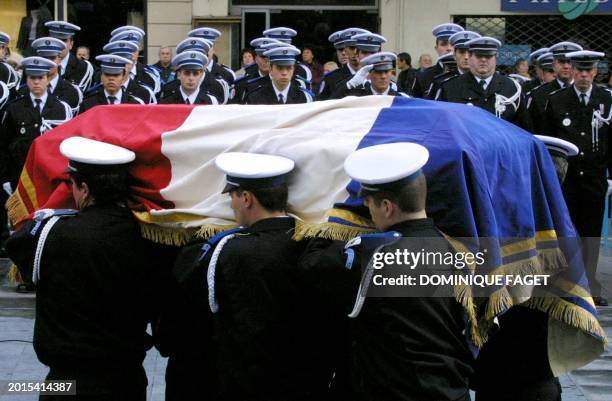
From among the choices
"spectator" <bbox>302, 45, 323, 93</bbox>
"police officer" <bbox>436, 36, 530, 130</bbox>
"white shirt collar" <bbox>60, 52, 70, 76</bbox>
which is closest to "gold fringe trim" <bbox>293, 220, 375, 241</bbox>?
"police officer" <bbox>436, 36, 530, 130</bbox>

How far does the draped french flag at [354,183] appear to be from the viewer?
405 centimetres

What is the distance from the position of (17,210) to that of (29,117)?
467 centimetres

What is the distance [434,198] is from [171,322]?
1.38m

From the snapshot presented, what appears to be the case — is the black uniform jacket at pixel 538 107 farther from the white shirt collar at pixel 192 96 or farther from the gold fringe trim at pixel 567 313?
the gold fringe trim at pixel 567 313

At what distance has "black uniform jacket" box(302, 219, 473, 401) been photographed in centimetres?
373

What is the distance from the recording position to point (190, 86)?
9.63 metres

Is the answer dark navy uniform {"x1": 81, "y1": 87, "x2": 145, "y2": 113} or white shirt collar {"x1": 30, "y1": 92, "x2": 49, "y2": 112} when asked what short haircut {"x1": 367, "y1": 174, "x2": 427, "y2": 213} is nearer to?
dark navy uniform {"x1": 81, "y1": 87, "x2": 145, "y2": 113}

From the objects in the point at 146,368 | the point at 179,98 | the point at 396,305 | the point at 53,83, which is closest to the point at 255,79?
the point at 179,98

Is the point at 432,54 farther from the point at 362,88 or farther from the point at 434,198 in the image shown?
the point at 434,198

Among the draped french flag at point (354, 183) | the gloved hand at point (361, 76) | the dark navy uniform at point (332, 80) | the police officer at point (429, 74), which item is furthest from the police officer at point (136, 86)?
the draped french flag at point (354, 183)

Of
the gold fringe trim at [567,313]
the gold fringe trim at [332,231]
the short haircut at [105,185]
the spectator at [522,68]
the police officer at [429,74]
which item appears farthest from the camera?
the spectator at [522,68]

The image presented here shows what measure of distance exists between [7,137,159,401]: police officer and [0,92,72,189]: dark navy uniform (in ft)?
16.2

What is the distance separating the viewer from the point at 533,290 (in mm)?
4340

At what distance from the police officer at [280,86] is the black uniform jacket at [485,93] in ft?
4.45
